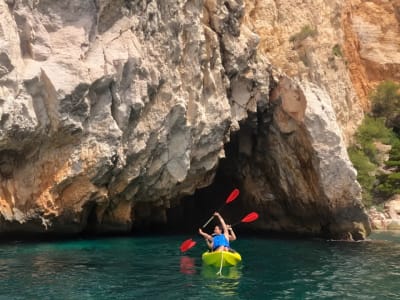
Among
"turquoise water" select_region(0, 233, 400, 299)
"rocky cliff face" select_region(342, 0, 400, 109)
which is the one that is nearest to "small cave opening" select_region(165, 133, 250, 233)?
"turquoise water" select_region(0, 233, 400, 299)

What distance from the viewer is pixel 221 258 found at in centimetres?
1446

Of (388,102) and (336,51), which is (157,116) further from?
(388,102)

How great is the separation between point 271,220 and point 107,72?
13.5 meters

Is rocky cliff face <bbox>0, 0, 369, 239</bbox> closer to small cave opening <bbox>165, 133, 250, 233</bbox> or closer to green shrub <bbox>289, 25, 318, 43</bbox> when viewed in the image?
green shrub <bbox>289, 25, 318, 43</bbox>

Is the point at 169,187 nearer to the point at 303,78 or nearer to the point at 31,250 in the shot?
the point at 31,250

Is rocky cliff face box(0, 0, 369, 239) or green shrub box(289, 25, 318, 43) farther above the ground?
green shrub box(289, 25, 318, 43)

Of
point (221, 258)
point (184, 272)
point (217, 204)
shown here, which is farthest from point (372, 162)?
point (184, 272)

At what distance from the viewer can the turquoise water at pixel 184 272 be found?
1145 centimetres

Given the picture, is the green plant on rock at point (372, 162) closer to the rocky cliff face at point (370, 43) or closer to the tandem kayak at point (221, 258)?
the rocky cliff face at point (370, 43)

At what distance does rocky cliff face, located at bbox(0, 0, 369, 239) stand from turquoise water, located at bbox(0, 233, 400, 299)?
228 cm

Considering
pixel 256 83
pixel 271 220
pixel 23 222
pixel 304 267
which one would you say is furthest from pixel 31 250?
pixel 271 220

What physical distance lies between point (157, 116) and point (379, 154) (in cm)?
1919

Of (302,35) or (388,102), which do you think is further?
(388,102)

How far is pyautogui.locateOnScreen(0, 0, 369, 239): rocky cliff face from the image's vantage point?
16.8 meters
